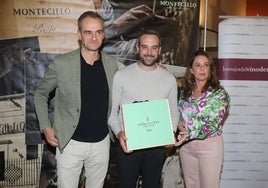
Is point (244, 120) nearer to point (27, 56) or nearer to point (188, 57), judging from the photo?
point (188, 57)

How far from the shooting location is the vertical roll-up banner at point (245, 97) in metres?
3.33

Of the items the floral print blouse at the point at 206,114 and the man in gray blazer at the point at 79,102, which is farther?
the floral print blouse at the point at 206,114

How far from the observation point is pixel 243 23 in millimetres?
3326

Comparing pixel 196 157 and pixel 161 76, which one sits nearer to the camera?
pixel 161 76

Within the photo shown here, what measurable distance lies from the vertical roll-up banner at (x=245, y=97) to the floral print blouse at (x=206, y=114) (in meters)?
0.93

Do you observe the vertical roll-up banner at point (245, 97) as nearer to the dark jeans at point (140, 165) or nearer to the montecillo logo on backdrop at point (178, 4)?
the montecillo logo on backdrop at point (178, 4)

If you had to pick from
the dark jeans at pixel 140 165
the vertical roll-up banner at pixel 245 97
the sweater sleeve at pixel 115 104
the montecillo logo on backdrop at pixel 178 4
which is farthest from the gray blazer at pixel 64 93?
the vertical roll-up banner at pixel 245 97

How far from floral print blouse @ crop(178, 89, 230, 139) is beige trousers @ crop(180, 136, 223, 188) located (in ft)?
0.23

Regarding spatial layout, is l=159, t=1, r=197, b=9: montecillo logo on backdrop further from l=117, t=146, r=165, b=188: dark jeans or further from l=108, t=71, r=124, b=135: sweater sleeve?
l=117, t=146, r=165, b=188: dark jeans

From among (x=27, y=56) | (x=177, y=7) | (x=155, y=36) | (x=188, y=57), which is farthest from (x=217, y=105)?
(x=27, y=56)

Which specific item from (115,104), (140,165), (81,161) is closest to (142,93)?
(115,104)

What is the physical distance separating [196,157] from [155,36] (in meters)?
1.03

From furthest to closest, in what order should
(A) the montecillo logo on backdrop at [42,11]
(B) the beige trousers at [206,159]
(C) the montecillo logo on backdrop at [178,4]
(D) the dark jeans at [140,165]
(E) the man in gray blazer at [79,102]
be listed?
(C) the montecillo logo on backdrop at [178,4] → (A) the montecillo logo on backdrop at [42,11] → (B) the beige trousers at [206,159] → (D) the dark jeans at [140,165] → (E) the man in gray blazer at [79,102]

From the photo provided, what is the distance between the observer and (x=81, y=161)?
2377 mm
